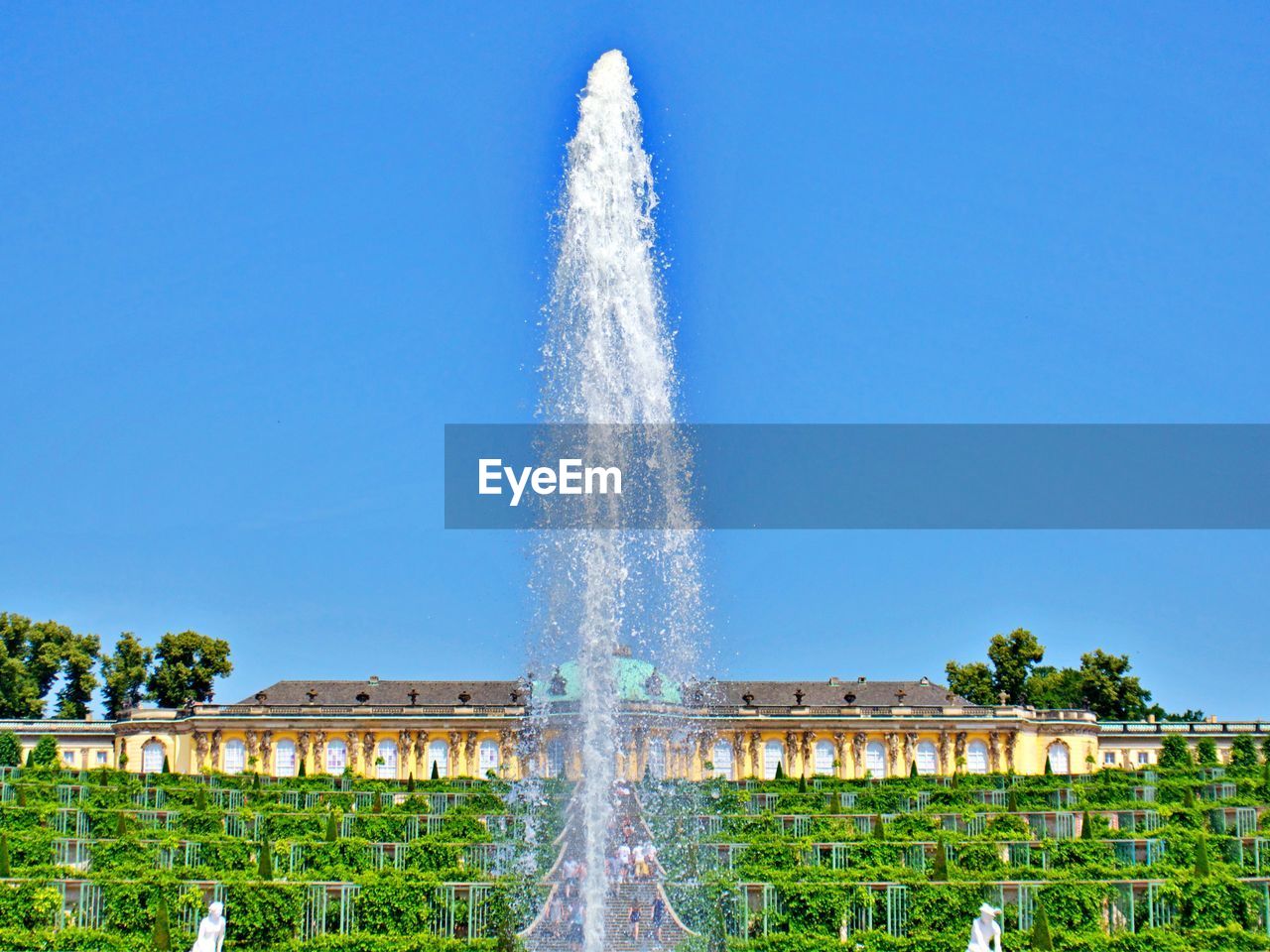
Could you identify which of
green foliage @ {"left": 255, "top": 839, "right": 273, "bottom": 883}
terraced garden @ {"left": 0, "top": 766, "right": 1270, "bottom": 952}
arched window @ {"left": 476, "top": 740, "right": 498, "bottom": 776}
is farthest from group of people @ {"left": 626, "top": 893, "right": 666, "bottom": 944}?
arched window @ {"left": 476, "top": 740, "right": 498, "bottom": 776}

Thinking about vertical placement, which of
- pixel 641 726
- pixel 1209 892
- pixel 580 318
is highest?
pixel 580 318

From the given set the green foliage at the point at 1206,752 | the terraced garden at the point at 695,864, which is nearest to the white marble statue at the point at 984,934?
the terraced garden at the point at 695,864

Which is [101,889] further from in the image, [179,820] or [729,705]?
[729,705]

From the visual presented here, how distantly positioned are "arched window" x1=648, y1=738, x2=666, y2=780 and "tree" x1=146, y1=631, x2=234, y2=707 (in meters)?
36.5

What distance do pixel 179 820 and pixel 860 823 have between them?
850 inches

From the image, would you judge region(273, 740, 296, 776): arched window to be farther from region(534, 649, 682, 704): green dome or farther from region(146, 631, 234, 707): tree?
region(534, 649, 682, 704): green dome

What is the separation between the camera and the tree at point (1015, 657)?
10956 cm

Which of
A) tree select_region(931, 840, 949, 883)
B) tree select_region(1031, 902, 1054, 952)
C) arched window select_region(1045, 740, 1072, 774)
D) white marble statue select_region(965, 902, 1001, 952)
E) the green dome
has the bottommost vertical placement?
tree select_region(1031, 902, 1054, 952)

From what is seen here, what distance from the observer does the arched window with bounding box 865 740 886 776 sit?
95125mm

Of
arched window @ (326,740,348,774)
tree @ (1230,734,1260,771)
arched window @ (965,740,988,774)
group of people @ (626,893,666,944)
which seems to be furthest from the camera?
arched window @ (965,740,988,774)

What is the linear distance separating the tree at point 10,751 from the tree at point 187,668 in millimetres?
17848

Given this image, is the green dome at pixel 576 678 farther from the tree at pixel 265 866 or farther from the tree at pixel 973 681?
the tree at pixel 973 681

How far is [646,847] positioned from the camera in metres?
42.1

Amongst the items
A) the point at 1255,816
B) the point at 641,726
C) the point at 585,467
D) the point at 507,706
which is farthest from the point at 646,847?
the point at 507,706
